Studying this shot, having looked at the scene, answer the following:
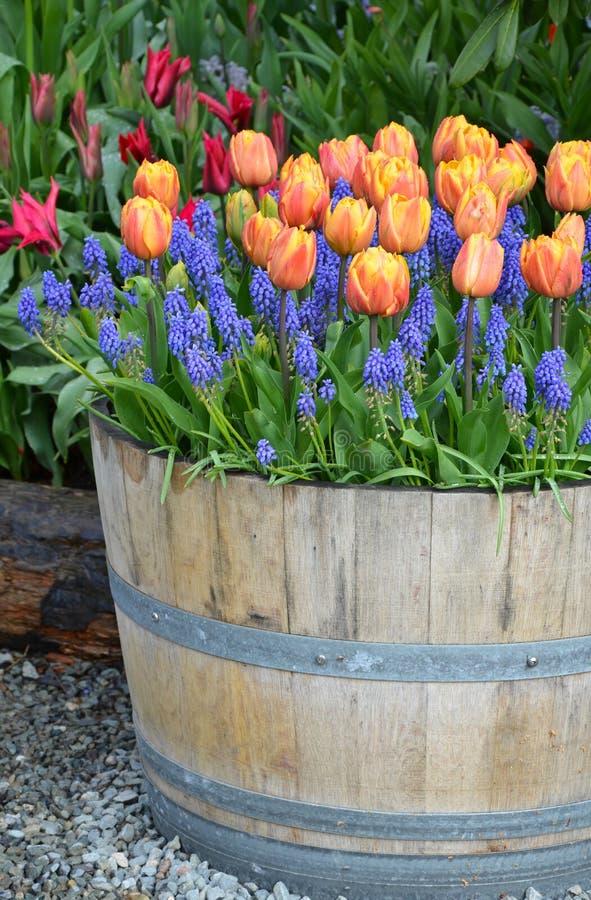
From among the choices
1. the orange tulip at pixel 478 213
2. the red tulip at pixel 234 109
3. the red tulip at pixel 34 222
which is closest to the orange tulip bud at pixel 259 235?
the orange tulip at pixel 478 213

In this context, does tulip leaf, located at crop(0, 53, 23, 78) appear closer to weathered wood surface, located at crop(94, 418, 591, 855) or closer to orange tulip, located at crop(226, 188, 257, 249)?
orange tulip, located at crop(226, 188, 257, 249)

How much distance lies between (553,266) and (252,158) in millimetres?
538

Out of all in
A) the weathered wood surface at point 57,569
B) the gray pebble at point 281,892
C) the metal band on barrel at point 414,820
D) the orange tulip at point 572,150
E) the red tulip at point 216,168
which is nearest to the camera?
the orange tulip at point 572,150

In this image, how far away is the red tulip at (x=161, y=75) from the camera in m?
2.88

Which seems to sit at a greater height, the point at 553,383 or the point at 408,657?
the point at 553,383

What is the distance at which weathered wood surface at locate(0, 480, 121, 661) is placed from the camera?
9.00 feet

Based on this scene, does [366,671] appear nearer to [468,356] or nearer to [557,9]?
[468,356]

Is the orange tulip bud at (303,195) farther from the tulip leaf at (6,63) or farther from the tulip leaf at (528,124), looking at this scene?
the tulip leaf at (6,63)

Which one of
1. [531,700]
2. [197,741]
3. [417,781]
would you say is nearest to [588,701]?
[531,700]

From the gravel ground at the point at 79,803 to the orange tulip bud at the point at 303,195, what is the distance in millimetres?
1015

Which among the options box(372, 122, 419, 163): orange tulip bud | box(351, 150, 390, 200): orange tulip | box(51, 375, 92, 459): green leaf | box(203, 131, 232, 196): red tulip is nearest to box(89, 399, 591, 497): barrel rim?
box(351, 150, 390, 200): orange tulip

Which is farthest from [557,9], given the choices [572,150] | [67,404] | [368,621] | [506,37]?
→ [67,404]

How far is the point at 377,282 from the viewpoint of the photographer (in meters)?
1.53

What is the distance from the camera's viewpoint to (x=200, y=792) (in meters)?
1.98
